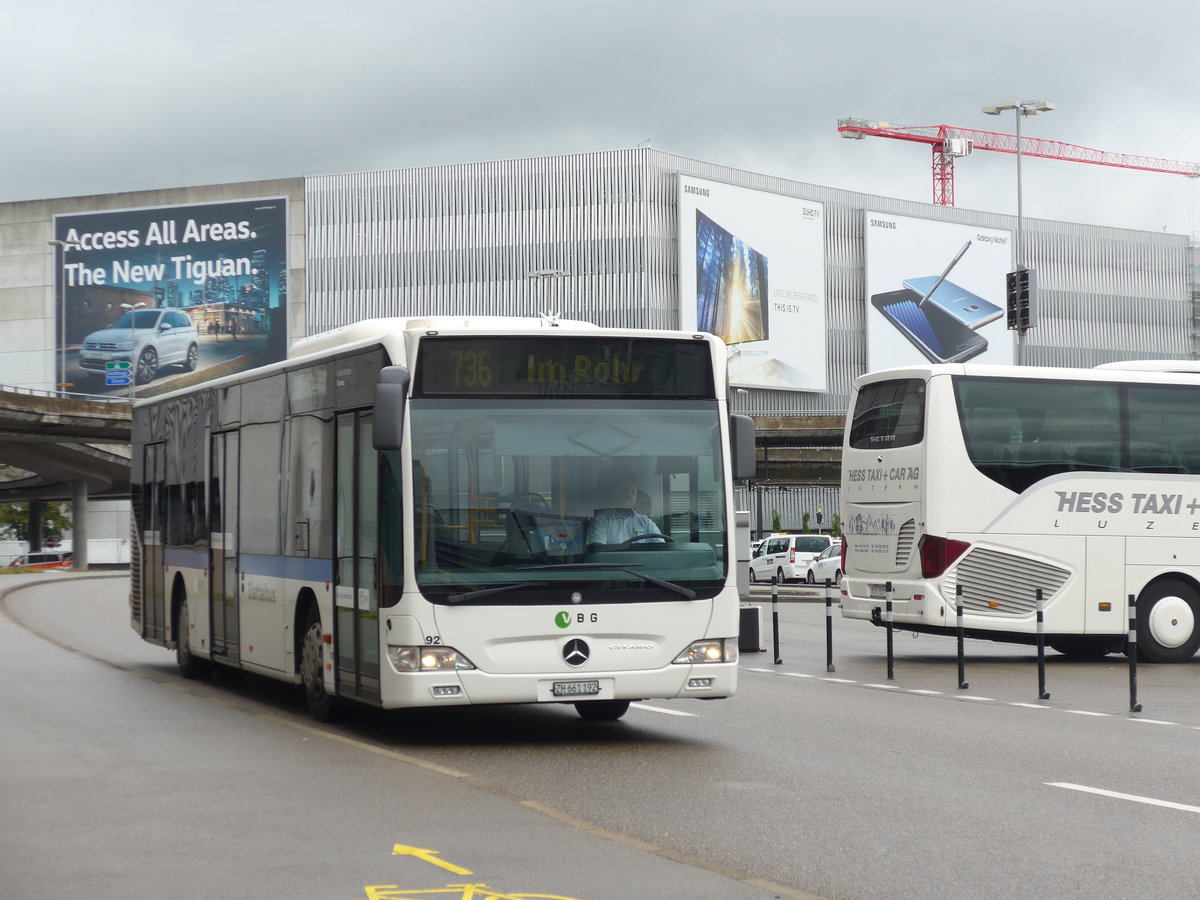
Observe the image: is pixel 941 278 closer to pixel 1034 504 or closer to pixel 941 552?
pixel 1034 504

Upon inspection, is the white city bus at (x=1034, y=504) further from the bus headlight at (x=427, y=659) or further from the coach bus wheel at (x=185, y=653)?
the bus headlight at (x=427, y=659)

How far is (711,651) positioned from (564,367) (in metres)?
2.29

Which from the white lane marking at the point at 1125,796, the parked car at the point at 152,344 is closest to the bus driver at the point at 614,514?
the white lane marking at the point at 1125,796

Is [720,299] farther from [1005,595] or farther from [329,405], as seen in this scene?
[329,405]

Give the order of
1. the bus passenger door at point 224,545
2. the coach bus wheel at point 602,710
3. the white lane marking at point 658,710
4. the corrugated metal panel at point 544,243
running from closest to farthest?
1. the coach bus wheel at point 602,710
2. the white lane marking at point 658,710
3. the bus passenger door at point 224,545
4. the corrugated metal panel at point 544,243

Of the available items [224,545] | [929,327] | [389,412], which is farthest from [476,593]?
[929,327]

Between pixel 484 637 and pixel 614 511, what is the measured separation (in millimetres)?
1255

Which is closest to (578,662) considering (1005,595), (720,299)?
(1005,595)

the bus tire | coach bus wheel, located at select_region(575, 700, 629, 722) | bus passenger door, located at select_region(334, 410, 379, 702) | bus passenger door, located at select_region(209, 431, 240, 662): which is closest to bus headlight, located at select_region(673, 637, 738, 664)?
coach bus wheel, located at select_region(575, 700, 629, 722)

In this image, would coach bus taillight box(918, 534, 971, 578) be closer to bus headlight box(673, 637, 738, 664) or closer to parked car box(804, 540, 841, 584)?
bus headlight box(673, 637, 738, 664)

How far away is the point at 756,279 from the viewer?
94.5m

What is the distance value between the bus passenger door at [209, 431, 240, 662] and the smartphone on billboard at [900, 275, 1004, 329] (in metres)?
88.3

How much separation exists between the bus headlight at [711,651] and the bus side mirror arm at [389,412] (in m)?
2.54

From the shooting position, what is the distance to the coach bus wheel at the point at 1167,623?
21391mm
